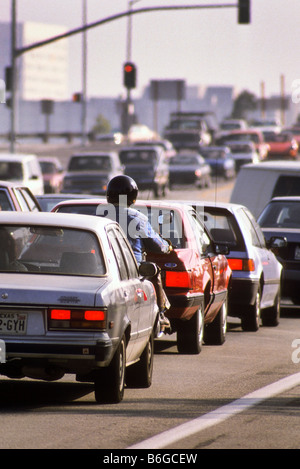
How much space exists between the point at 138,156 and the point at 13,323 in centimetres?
3945

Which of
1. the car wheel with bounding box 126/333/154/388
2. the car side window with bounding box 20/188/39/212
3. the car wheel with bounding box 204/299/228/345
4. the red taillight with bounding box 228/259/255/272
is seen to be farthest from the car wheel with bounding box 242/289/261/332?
the car wheel with bounding box 126/333/154/388

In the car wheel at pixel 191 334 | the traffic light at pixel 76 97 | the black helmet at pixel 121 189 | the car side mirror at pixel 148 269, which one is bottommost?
the car wheel at pixel 191 334

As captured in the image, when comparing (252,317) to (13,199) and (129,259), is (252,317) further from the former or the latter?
(129,259)

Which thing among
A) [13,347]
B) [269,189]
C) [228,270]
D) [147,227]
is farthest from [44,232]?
[269,189]

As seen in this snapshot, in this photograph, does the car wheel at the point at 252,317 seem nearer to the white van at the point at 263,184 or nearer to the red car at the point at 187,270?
the red car at the point at 187,270

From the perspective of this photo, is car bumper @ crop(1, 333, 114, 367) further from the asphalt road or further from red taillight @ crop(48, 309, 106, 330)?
the asphalt road

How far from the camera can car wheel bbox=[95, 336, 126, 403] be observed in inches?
354

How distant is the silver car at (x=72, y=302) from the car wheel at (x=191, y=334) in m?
2.66

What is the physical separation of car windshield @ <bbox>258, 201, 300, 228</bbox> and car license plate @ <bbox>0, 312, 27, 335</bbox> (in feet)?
35.9

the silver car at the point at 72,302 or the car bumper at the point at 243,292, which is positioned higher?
the silver car at the point at 72,302

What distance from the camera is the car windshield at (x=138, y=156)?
1870 inches

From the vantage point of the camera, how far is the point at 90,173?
40344 millimetres

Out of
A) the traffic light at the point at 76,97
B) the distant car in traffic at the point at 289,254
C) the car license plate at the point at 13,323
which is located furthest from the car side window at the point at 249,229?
the traffic light at the point at 76,97
